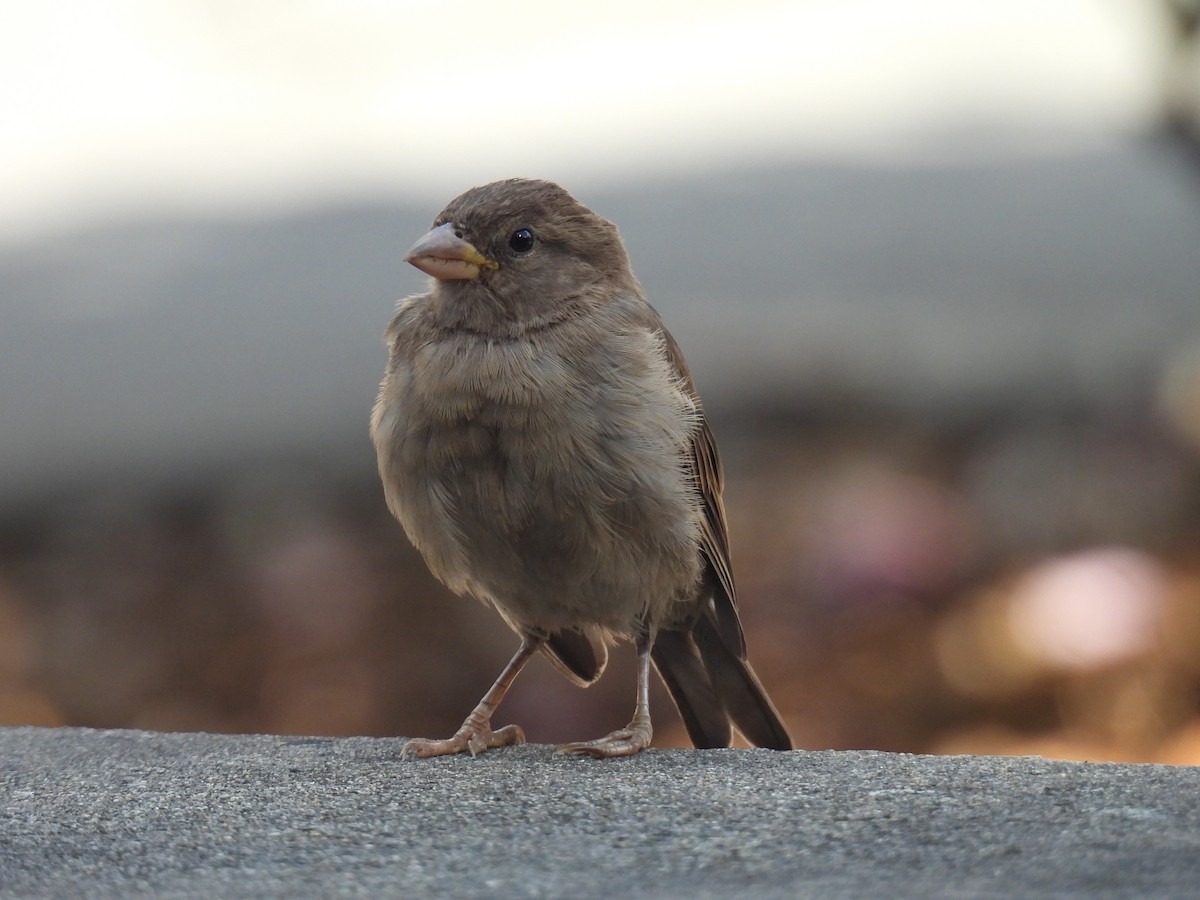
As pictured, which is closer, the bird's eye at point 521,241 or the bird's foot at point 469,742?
the bird's foot at point 469,742

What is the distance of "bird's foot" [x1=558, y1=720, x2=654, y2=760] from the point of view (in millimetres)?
3607

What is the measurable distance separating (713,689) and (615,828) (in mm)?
1782

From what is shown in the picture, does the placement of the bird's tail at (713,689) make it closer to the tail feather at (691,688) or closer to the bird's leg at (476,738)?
the tail feather at (691,688)

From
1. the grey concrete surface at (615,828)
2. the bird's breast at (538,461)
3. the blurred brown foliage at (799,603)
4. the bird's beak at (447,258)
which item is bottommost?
the blurred brown foliage at (799,603)

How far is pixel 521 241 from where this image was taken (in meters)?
4.07

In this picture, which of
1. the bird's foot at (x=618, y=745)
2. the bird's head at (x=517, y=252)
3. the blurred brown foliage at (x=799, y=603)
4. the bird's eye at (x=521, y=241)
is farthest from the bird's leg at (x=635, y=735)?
the blurred brown foliage at (x=799, y=603)

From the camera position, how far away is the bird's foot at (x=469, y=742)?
3676 mm

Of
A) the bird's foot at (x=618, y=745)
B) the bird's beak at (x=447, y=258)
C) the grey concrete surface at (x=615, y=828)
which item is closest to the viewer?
the grey concrete surface at (x=615, y=828)

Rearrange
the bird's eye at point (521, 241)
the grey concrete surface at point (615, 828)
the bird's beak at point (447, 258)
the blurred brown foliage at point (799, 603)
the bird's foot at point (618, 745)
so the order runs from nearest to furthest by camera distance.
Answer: the grey concrete surface at point (615, 828) → the bird's foot at point (618, 745) → the bird's beak at point (447, 258) → the bird's eye at point (521, 241) → the blurred brown foliage at point (799, 603)

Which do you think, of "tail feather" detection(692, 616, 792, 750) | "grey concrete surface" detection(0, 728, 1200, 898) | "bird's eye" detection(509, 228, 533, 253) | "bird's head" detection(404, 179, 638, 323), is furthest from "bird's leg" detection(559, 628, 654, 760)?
"bird's eye" detection(509, 228, 533, 253)

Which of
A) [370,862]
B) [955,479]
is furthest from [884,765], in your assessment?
[955,479]

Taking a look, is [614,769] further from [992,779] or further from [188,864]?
[188,864]

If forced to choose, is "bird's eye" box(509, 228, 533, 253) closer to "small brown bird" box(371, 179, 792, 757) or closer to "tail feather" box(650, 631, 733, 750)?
"small brown bird" box(371, 179, 792, 757)

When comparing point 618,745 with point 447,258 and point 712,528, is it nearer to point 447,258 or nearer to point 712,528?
point 712,528
